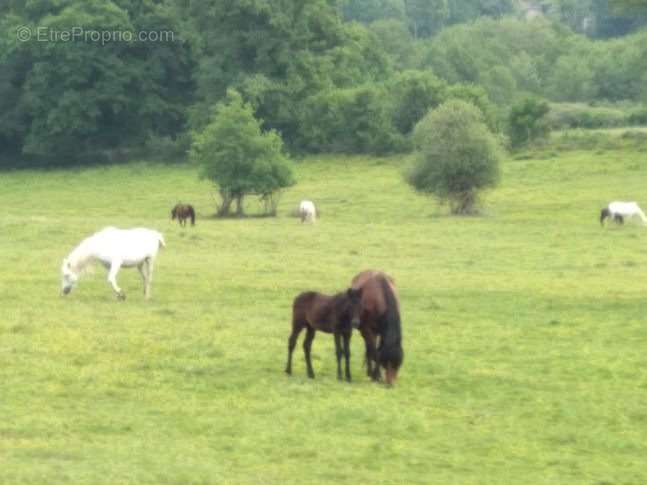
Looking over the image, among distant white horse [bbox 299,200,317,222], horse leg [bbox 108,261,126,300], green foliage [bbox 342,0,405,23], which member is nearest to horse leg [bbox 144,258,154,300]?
horse leg [bbox 108,261,126,300]

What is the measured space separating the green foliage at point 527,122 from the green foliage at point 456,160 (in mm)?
16711

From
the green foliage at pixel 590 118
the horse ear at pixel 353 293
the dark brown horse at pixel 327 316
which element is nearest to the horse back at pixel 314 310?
the dark brown horse at pixel 327 316

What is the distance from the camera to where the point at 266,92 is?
6919 centimetres

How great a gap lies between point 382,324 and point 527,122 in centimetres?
4911

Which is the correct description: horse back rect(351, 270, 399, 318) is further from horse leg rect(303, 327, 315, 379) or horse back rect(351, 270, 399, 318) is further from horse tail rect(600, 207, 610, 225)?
horse tail rect(600, 207, 610, 225)

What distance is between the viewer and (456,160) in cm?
4688

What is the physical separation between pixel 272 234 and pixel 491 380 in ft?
67.3

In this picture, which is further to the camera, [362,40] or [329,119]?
[362,40]

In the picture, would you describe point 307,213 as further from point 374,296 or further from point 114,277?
point 374,296

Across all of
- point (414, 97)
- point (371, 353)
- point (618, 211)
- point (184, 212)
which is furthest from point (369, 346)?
point (414, 97)

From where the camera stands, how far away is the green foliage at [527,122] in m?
64.6

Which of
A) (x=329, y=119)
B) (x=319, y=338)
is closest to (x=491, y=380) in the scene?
(x=319, y=338)

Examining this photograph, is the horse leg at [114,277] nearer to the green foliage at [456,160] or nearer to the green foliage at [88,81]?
the green foliage at [456,160]

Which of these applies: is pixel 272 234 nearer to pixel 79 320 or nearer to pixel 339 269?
pixel 339 269
